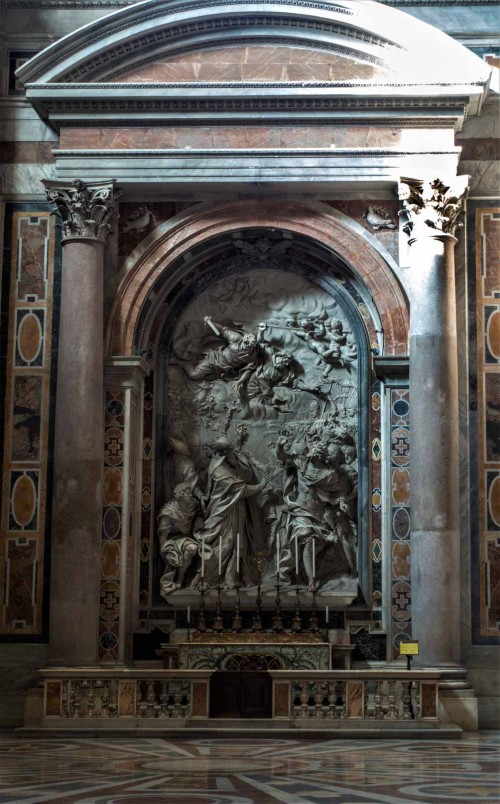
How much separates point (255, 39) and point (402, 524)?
6.61 meters

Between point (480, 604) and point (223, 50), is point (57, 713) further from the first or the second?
point (223, 50)

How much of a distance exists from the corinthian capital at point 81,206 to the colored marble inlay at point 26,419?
79 centimetres

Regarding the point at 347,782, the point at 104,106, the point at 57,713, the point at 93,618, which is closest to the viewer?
the point at 347,782

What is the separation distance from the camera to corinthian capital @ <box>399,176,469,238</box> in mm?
17875

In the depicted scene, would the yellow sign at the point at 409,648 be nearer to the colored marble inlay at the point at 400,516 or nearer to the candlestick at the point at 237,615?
the colored marble inlay at the point at 400,516

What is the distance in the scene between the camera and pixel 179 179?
18359 millimetres

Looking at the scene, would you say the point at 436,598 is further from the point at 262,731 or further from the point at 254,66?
the point at 254,66

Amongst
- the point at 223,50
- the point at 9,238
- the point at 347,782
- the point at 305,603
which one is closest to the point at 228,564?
the point at 305,603

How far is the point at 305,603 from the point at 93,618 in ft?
9.07

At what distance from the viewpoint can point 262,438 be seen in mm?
19031

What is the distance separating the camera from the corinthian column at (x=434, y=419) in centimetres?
1711

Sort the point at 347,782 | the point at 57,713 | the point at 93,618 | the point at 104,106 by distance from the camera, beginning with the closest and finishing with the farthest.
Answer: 1. the point at 347,782
2. the point at 57,713
3. the point at 93,618
4. the point at 104,106

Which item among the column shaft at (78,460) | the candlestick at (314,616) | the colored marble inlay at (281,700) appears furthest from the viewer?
the candlestick at (314,616)

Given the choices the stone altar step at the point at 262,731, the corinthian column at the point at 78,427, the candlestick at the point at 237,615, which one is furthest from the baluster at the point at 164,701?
the candlestick at the point at 237,615
